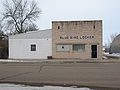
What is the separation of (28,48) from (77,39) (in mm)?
8275

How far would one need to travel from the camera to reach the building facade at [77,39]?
37750 mm

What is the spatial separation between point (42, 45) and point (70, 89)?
2970cm

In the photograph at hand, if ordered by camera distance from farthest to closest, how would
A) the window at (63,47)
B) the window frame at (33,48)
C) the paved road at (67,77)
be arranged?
the window frame at (33,48) < the window at (63,47) < the paved road at (67,77)

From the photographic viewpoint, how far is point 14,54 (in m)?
39.8

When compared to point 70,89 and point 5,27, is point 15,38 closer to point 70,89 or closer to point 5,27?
point 5,27

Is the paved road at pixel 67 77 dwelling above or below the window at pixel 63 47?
below

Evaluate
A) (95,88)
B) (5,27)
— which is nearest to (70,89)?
(95,88)

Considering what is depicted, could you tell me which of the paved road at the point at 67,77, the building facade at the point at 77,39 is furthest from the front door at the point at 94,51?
the paved road at the point at 67,77

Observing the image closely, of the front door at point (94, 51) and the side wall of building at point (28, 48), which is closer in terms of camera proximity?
the front door at point (94, 51)

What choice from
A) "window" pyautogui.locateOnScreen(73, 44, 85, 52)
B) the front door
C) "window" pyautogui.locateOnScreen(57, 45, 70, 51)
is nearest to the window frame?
"window" pyautogui.locateOnScreen(57, 45, 70, 51)

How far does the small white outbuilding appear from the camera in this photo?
128ft

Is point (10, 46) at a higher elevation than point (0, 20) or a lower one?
lower

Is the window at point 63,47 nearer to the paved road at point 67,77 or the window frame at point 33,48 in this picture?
the window frame at point 33,48

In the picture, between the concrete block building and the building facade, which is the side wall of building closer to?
the concrete block building
